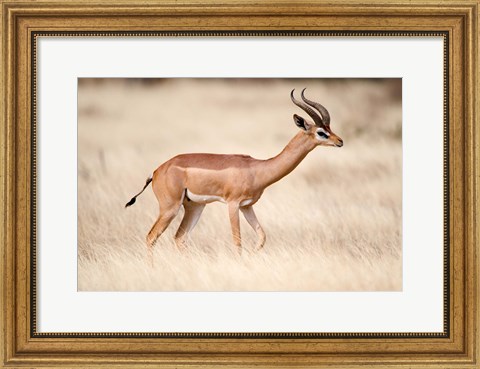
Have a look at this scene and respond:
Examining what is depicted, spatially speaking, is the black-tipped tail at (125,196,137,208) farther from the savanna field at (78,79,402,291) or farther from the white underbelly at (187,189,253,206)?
the white underbelly at (187,189,253,206)

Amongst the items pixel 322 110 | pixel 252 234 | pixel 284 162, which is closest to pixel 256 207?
pixel 252 234

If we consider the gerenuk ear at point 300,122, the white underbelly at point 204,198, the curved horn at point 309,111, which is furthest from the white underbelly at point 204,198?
the curved horn at point 309,111

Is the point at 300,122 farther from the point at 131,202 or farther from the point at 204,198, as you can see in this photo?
the point at 131,202

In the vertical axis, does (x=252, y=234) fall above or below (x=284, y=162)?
below

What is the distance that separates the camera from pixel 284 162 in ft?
19.8

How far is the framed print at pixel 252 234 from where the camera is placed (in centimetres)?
554

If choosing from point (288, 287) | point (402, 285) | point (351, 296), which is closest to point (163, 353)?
point (288, 287)

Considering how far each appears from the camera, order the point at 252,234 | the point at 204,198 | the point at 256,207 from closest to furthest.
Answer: the point at 252,234 → the point at 256,207 → the point at 204,198

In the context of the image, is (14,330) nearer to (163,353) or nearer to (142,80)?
(163,353)

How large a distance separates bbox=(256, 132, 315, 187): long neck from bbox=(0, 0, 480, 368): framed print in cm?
35

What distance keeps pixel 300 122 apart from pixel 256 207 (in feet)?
2.24

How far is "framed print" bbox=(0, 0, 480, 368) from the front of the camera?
18.2ft

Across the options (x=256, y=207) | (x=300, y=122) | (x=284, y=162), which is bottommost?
(x=256, y=207)

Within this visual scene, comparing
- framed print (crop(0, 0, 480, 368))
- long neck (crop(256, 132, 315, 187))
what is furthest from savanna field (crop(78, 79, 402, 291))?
long neck (crop(256, 132, 315, 187))
